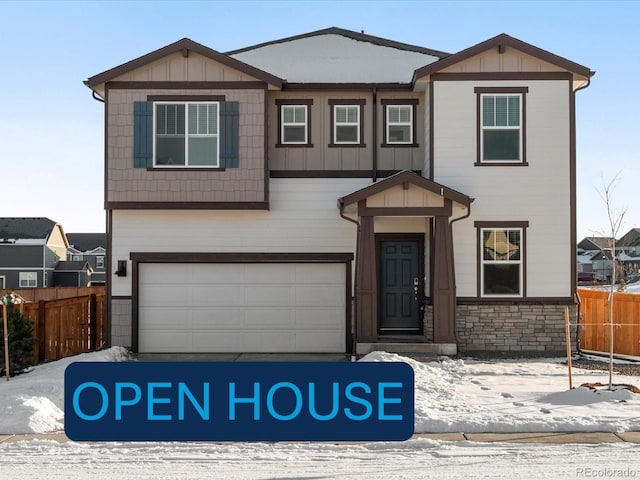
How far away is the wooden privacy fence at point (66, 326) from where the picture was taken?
1416 centimetres

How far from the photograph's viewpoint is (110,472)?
22.0 ft

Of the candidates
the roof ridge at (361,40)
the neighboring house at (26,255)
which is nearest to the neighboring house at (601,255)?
the neighboring house at (26,255)

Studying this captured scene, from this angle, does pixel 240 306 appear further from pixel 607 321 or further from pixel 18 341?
pixel 607 321

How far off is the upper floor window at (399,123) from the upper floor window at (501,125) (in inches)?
62.1

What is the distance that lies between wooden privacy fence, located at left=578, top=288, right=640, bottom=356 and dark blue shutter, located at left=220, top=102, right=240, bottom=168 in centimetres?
828

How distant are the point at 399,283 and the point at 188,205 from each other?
5102mm

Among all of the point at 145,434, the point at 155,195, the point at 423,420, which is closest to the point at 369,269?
the point at 155,195

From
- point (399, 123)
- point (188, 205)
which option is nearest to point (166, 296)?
point (188, 205)

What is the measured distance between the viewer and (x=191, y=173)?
15.3 m

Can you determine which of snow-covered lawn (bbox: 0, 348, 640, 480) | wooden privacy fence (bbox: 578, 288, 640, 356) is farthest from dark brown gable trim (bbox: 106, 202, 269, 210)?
wooden privacy fence (bbox: 578, 288, 640, 356)

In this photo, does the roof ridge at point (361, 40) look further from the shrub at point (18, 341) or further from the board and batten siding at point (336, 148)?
the shrub at point (18, 341)

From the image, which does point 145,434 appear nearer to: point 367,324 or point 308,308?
point 367,324

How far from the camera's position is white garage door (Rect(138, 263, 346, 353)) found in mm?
15633

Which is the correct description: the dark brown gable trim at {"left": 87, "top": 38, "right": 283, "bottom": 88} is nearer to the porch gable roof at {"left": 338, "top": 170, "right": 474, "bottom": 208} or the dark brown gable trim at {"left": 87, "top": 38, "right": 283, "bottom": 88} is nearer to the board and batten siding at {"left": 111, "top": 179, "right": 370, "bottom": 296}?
the board and batten siding at {"left": 111, "top": 179, "right": 370, "bottom": 296}
